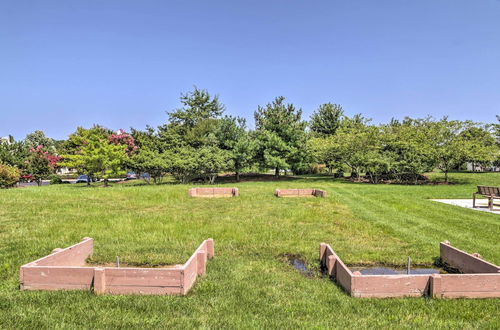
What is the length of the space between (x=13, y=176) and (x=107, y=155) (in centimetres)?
922

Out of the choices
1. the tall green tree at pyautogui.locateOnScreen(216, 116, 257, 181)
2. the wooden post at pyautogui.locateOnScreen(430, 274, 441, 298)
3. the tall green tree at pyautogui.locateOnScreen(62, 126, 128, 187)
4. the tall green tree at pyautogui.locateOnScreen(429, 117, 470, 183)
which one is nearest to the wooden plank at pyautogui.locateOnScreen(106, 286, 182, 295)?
the wooden post at pyautogui.locateOnScreen(430, 274, 441, 298)

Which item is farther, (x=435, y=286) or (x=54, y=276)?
(x=54, y=276)

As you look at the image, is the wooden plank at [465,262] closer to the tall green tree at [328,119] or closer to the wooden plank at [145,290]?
the wooden plank at [145,290]

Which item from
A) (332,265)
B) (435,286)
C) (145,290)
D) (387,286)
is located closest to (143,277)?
(145,290)

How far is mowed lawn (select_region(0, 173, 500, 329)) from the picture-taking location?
3.91 meters

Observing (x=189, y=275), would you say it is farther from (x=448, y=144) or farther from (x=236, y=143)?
(x=448, y=144)

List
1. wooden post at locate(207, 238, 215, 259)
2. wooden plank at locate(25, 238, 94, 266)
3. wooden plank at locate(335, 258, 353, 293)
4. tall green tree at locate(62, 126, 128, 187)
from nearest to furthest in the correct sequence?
1. wooden plank at locate(335, 258, 353, 293)
2. wooden plank at locate(25, 238, 94, 266)
3. wooden post at locate(207, 238, 215, 259)
4. tall green tree at locate(62, 126, 128, 187)

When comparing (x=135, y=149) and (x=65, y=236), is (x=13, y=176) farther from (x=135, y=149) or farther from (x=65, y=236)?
(x=65, y=236)

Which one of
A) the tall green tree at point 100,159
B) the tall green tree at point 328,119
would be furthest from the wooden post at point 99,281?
the tall green tree at point 328,119

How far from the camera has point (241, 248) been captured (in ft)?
24.8

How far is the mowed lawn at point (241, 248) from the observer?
3910 mm

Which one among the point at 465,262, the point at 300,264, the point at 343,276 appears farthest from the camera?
the point at 300,264

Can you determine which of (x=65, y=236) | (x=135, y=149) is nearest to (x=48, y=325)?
(x=65, y=236)

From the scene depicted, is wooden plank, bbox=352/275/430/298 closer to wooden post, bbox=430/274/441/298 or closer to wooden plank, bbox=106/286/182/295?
wooden post, bbox=430/274/441/298
